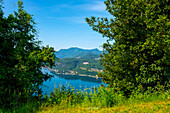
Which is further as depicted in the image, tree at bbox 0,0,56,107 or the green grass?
tree at bbox 0,0,56,107

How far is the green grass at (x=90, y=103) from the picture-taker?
592 cm

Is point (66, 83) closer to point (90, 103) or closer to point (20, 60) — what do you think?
point (90, 103)

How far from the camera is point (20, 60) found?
7195 mm

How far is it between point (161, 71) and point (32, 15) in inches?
337

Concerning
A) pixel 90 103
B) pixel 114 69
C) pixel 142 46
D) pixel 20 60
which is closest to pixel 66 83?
pixel 90 103

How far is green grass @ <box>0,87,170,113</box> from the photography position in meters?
5.92

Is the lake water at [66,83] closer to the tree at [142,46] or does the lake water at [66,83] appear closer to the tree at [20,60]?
the tree at [20,60]

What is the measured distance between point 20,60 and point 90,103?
169 inches

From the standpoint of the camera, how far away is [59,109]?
647cm

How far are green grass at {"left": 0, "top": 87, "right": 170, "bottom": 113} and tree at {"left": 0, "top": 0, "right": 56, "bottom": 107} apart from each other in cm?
82

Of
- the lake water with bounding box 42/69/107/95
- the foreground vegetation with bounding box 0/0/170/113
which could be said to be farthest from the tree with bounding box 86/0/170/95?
the lake water with bounding box 42/69/107/95

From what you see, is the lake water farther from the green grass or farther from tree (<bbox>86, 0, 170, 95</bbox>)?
tree (<bbox>86, 0, 170, 95</bbox>)

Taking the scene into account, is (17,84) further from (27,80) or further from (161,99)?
(161,99)

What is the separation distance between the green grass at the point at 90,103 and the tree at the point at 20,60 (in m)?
0.82
